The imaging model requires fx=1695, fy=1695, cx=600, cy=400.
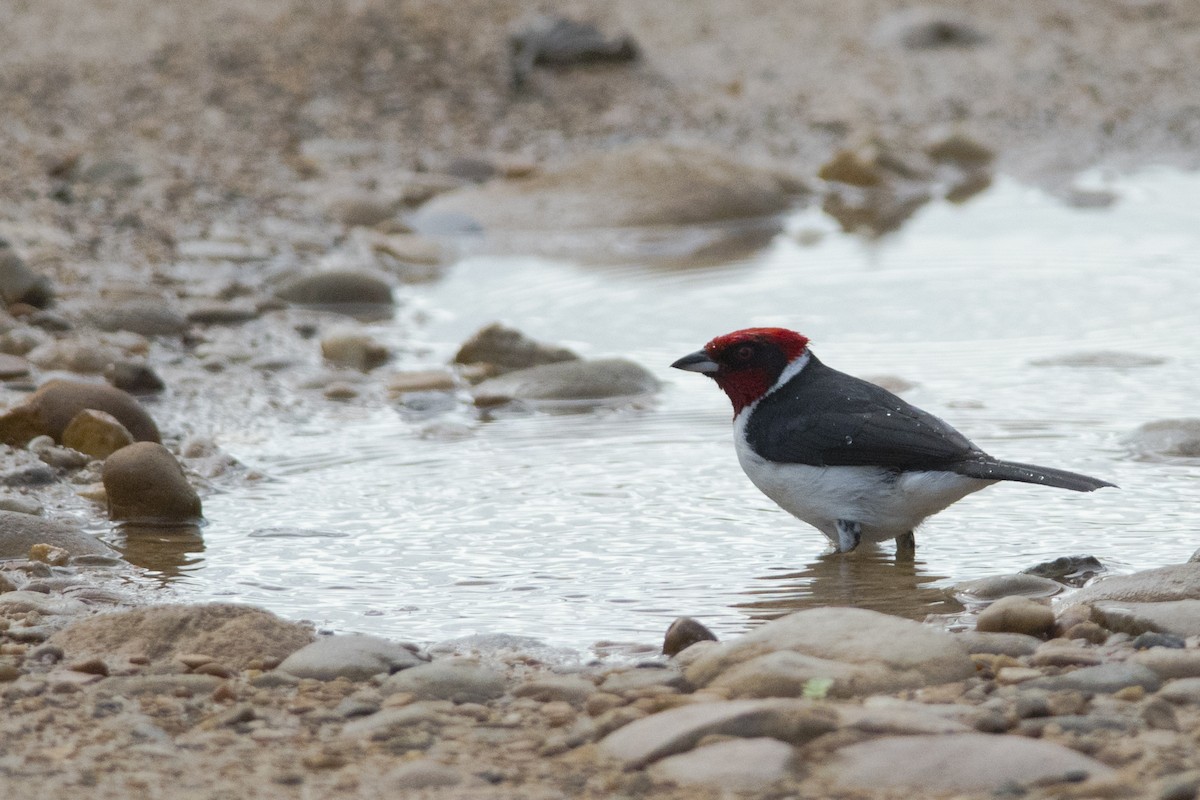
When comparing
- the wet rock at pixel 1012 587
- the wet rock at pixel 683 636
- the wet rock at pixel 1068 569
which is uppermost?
the wet rock at pixel 1068 569

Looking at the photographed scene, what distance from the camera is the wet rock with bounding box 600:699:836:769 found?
3584 mm

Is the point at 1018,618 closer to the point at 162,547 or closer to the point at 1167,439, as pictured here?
the point at 1167,439

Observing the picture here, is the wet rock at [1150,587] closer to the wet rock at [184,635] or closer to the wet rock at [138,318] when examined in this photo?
the wet rock at [184,635]

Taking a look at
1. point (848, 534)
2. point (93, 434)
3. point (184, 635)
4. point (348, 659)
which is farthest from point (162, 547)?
point (848, 534)

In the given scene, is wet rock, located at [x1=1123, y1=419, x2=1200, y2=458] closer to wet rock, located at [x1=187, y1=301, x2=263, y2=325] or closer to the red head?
the red head

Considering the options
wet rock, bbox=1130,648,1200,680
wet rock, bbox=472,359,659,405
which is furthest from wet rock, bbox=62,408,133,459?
wet rock, bbox=1130,648,1200,680

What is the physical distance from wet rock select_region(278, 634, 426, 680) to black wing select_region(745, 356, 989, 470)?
170 centimetres

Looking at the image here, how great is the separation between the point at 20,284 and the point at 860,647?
5.59 metres

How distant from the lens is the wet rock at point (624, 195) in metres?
11.2

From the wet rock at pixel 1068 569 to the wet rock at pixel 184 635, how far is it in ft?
7.36

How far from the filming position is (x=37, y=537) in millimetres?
5367

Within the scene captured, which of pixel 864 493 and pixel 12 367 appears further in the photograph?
pixel 12 367

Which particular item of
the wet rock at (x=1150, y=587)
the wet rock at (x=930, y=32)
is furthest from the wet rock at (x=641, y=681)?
the wet rock at (x=930, y=32)

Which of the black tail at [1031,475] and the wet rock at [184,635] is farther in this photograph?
the black tail at [1031,475]
